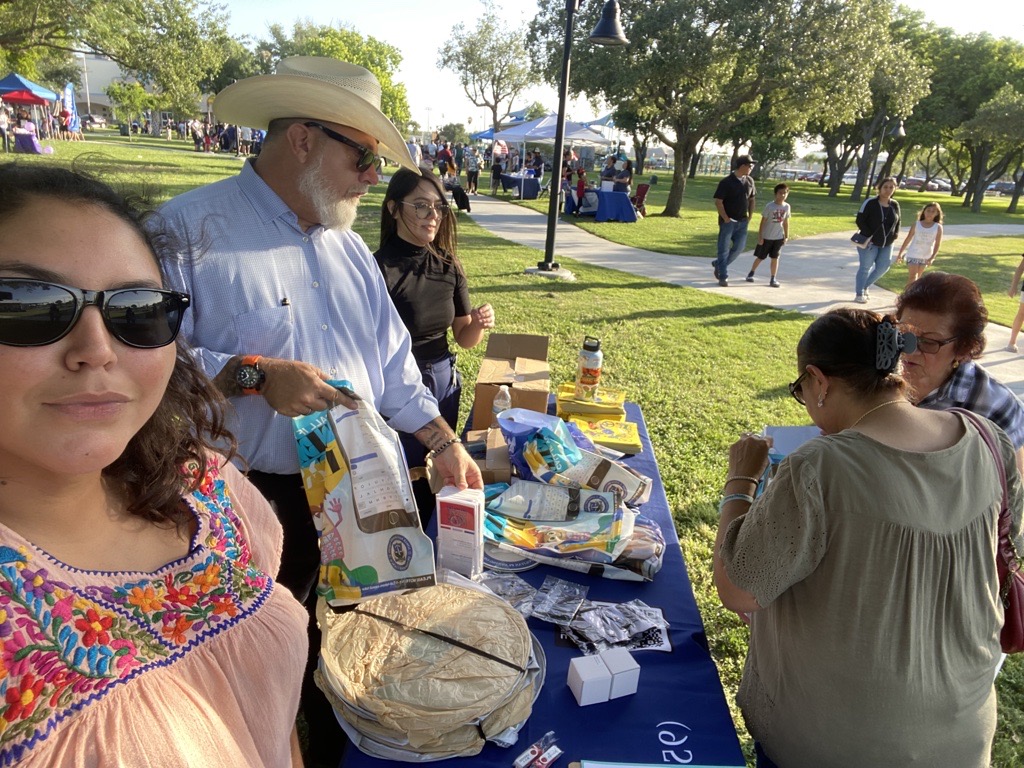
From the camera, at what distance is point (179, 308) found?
1047mm

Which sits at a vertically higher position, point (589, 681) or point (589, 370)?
point (589, 370)

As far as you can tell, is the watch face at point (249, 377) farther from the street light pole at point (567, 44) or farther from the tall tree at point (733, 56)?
the tall tree at point (733, 56)

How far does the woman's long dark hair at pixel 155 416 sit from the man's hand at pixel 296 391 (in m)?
0.42

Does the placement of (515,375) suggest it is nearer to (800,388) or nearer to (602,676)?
(800,388)

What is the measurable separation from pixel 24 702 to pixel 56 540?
23 centimetres

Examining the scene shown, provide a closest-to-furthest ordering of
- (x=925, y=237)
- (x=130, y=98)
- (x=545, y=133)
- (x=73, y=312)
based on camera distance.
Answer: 1. (x=73, y=312)
2. (x=925, y=237)
3. (x=545, y=133)
4. (x=130, y=98)

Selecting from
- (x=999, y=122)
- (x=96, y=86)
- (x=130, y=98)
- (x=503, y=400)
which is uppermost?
(x=96, y=86)

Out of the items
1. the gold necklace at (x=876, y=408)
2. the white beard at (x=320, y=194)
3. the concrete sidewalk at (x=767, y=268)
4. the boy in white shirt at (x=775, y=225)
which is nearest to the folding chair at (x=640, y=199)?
the concrete sidewalk at (x=767, y=268)

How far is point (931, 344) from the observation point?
2.63 m

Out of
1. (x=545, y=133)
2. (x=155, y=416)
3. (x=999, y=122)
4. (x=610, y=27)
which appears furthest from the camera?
(x=999, y=122)

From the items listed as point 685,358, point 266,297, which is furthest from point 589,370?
point 685,358

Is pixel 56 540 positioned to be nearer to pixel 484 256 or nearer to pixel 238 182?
pixel 238 182

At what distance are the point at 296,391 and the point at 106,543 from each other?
0.85 metres

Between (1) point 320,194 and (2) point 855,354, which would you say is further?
(1) point 320,194
